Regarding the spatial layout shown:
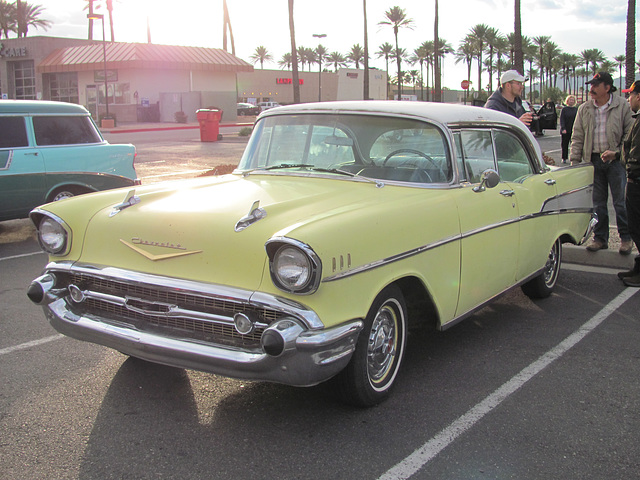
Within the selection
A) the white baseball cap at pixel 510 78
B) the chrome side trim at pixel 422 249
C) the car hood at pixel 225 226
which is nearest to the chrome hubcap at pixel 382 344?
the chrome side trim at pixel 422 249

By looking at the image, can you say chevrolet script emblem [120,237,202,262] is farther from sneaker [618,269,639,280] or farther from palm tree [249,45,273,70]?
palm tree [249,45,273,70]

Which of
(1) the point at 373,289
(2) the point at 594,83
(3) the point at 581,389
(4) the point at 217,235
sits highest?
(2) the point at 594,83

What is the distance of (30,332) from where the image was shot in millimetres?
4754

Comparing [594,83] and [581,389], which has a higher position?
[594,83]

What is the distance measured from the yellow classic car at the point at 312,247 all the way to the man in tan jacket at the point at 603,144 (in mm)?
1967

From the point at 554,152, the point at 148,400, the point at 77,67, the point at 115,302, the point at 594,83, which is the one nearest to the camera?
the point at 115,302

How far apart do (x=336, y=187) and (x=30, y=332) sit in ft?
8.42

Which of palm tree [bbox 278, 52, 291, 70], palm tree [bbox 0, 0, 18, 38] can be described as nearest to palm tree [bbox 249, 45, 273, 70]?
palm tree [bbox 278, 52, 291, 70]

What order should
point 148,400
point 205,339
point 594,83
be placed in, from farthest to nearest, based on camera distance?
1. point 594,83
2. point 148,400
3. point 205,339

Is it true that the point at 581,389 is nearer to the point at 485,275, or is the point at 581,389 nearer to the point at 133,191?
the point at 485,275

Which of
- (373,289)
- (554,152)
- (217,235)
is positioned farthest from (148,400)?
(554,152)

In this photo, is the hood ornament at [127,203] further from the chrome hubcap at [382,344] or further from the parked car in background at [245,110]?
the parked car in background at [245,110]

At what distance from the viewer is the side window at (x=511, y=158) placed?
4739mm

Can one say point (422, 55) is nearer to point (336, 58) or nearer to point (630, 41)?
point (336, 58)
